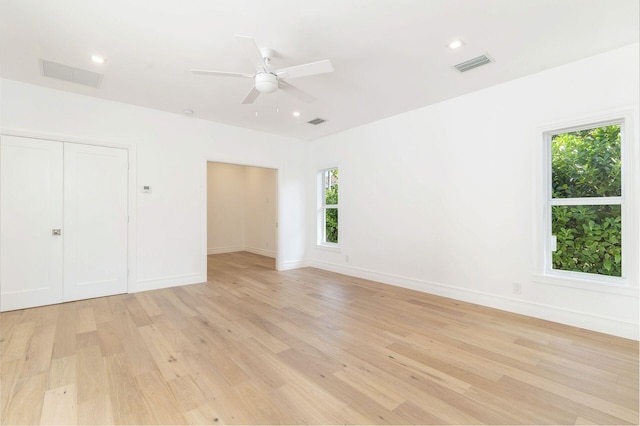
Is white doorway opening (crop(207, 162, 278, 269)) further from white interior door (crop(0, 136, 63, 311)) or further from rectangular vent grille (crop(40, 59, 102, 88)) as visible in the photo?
rectangular vent grille (crop(40, 59, 102, 88))

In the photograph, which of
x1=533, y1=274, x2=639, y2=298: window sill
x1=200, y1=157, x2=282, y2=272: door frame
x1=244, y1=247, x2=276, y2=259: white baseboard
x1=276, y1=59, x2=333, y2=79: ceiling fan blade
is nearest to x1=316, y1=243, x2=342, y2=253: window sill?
x1=200, y1=157, x2=282, y2=272: door frame

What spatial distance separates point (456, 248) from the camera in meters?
3.99

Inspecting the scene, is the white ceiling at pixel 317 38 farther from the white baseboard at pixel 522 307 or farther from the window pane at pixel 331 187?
Answer: the white baseboard at pixel 522 307

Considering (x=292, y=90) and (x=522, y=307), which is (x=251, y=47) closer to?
(x=292, y=90)

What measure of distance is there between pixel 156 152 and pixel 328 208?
340 cm

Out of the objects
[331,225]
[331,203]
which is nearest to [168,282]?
[331,225]

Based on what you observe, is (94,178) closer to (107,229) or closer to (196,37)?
(107,229)

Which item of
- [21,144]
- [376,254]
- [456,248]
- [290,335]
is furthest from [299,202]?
[21,144]

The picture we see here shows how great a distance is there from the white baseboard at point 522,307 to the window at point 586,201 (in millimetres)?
449

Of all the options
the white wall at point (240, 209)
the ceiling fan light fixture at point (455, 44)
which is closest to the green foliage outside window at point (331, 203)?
the white wall at point (240, 209)

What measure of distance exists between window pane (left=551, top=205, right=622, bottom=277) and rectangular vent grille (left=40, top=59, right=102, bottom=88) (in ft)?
18.6

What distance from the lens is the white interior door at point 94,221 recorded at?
393cm

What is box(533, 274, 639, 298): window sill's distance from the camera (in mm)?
2752

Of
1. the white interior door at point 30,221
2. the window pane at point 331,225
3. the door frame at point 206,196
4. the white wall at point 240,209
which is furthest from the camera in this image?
the white wall at point 240,209
